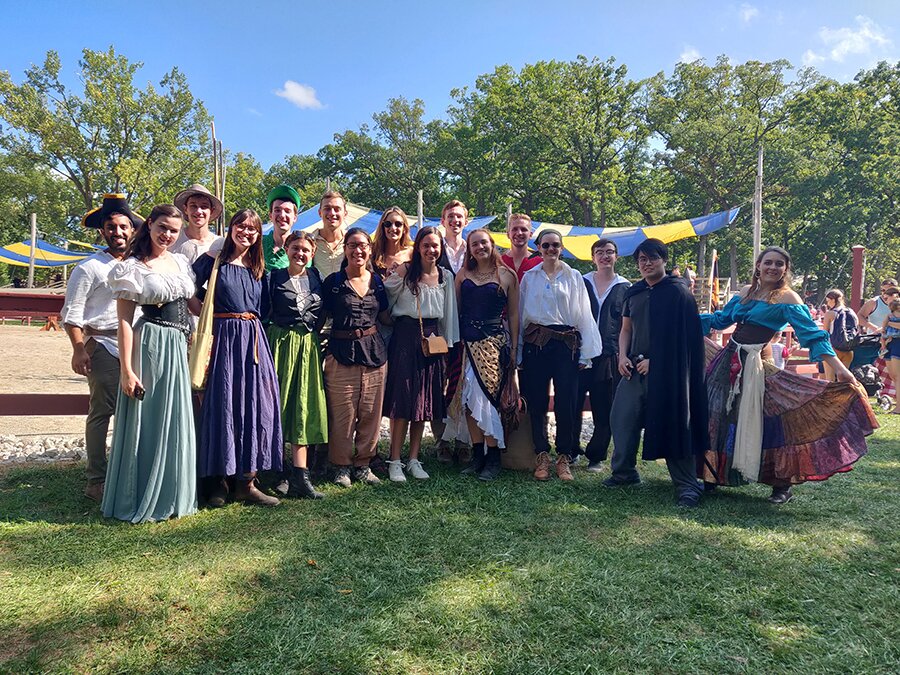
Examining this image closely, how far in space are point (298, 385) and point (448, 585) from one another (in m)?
1.63

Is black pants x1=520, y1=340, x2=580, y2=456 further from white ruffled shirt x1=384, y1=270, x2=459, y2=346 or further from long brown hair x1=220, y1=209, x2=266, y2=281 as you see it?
long brown hair x1=220, y1=209, x2=266, y2=281

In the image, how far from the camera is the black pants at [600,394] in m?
4.57

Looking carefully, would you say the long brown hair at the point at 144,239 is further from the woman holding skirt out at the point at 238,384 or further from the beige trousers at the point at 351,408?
the beige trousers at the point at 351,408

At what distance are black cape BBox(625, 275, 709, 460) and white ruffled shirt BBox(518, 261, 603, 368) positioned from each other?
0.51 metres

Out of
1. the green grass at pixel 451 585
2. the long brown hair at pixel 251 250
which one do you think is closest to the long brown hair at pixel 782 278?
the green grass at pixel 451 585

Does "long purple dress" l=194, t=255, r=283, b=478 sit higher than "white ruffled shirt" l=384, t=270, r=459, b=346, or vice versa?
"white ruffled shirt" l=384, t=270, r=459, b=346

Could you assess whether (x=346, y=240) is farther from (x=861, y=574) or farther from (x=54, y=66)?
(x=54, y=66)

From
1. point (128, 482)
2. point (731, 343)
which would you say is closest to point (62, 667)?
point (128, 482)

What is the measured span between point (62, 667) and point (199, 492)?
1601mm

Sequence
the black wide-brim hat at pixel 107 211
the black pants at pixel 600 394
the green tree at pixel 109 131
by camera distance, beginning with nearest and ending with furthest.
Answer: the black wide-brim hat at pixel 107 211, the black pants at pixel 600 394, the green tree at pixel 109 131

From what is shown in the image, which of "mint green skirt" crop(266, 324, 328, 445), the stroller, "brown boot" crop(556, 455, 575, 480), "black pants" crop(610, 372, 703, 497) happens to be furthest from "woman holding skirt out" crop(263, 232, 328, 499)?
the stroller

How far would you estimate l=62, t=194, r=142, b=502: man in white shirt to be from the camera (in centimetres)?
328

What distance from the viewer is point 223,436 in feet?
10.5

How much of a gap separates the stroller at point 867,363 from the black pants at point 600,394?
18.4 feet
